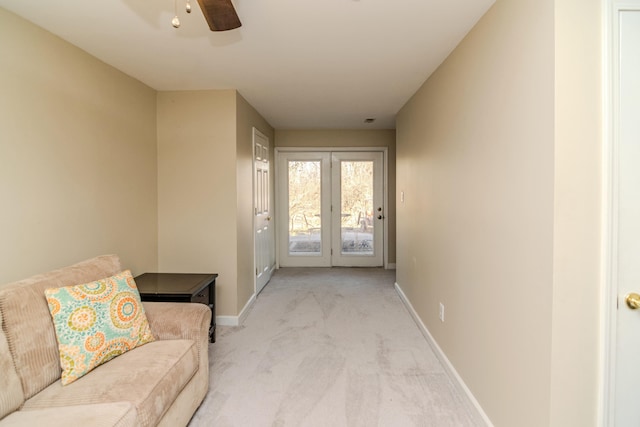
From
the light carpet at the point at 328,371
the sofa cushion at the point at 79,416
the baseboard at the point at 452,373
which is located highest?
the sofa cushion at the point at 79,416

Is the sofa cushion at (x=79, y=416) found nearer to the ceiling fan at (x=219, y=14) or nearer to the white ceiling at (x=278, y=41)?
the ceiling fan at (x=219, y=14)

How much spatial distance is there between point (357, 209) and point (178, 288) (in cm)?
364

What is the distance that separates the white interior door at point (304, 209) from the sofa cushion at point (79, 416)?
4488 mm

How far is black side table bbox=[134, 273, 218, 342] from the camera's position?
102 inches

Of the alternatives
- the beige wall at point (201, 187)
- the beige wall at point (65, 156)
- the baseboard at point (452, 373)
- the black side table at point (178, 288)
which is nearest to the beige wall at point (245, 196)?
the beige wall at point (201, 187)

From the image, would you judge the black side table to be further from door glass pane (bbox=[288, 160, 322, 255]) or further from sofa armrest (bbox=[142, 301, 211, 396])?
door glass pane (bbox=[288, 160, 322, 255])

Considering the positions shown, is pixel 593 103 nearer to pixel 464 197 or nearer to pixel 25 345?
pixel 464 197

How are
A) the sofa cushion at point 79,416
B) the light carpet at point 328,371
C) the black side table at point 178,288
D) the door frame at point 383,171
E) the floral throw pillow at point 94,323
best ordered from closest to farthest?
the sofa cushion at point 79,416, the floral throw pillow at point 94,323, the light carpet at point 328,371, the black side table at point 178,288, the door frame at point 383,171

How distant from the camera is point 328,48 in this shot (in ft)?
7.81

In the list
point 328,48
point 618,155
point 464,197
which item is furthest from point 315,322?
point 618,155

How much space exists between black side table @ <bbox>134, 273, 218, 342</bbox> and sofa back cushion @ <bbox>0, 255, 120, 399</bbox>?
905mm

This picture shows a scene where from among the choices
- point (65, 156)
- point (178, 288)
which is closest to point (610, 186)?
point (178, 288)

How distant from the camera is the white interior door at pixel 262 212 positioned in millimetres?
4262

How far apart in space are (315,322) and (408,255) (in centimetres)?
126
